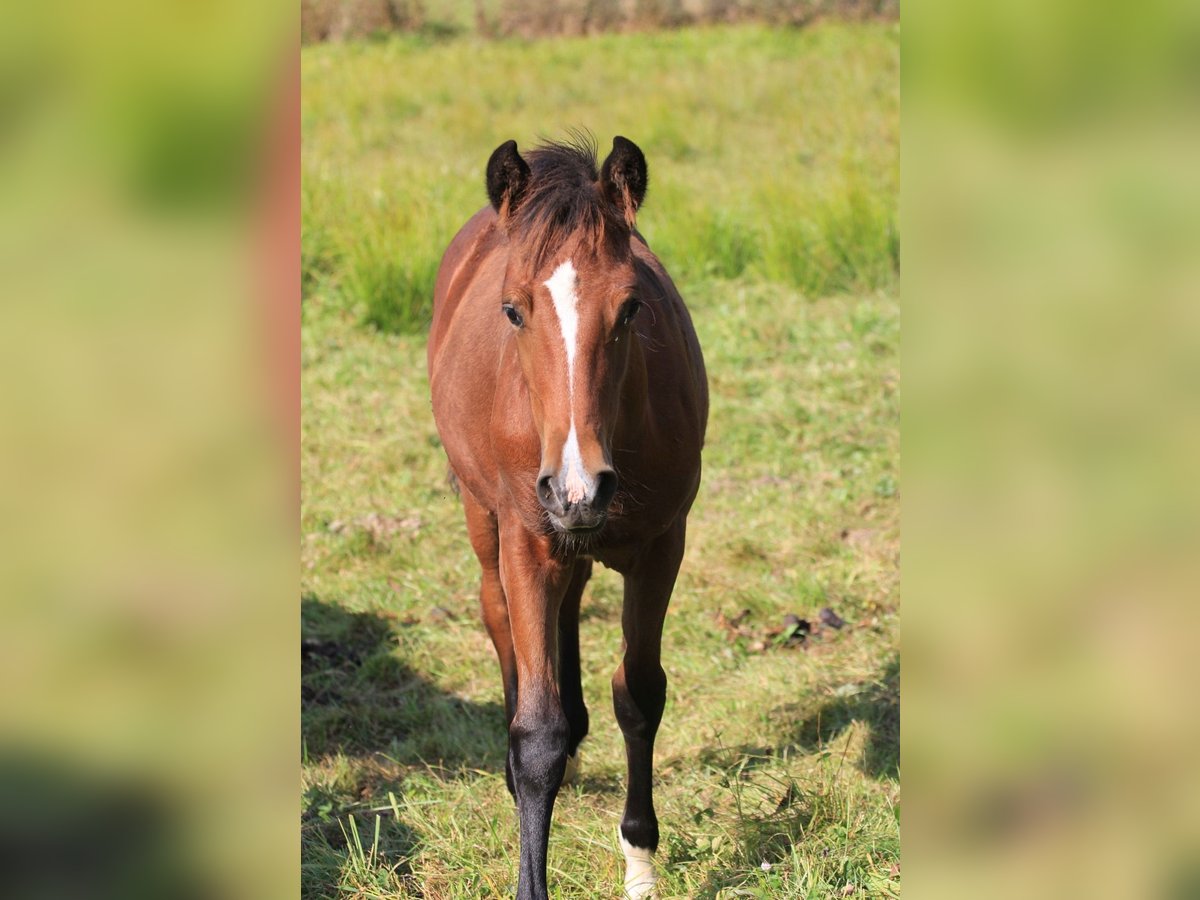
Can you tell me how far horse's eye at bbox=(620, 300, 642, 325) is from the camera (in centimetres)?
293

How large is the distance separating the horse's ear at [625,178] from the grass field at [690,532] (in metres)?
1.85

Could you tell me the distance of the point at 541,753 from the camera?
338 cm

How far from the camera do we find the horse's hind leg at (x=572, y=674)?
14.3 feet

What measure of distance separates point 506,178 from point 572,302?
1.77 feet

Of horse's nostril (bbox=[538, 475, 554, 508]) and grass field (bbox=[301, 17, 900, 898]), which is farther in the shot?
grass field (bbox=[301, 17, 900, 898])

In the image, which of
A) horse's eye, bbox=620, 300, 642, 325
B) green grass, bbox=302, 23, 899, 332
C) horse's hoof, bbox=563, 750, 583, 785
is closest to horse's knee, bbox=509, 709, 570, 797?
horse's hoof, bbox=563, 750, 583, 785
